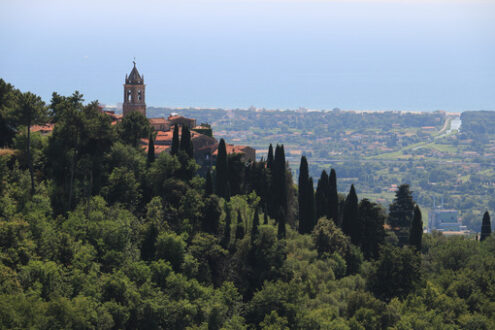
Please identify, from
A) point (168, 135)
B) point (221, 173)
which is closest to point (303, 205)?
point (221, 173)

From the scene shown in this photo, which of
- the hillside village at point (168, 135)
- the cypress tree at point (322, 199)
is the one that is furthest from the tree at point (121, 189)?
the cypress tree at point (322, 199)

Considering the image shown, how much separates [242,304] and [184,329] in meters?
5.23

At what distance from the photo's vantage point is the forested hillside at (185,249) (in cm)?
4284

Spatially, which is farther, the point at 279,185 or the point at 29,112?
the point at 279,185

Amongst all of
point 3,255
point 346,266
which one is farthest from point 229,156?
point 3,255

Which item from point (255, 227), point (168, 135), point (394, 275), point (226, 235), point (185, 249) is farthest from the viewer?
point (168, 135)

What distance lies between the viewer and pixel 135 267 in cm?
4634

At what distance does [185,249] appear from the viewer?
50.3 m

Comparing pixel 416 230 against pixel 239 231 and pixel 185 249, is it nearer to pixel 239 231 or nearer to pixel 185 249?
pixel 239 231

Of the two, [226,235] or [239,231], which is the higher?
[239,231]

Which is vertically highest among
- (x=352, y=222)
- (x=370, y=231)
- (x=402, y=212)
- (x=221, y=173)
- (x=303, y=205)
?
(x=221, y=173)

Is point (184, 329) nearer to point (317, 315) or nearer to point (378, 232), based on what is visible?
point (317, 315)

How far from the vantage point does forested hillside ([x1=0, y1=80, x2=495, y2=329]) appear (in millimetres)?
42844

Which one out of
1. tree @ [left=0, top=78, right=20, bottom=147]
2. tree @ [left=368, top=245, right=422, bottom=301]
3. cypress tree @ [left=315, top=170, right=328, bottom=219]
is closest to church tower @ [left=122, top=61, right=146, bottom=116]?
tree @ [left=0, top=78, right=20, bottom=147]
